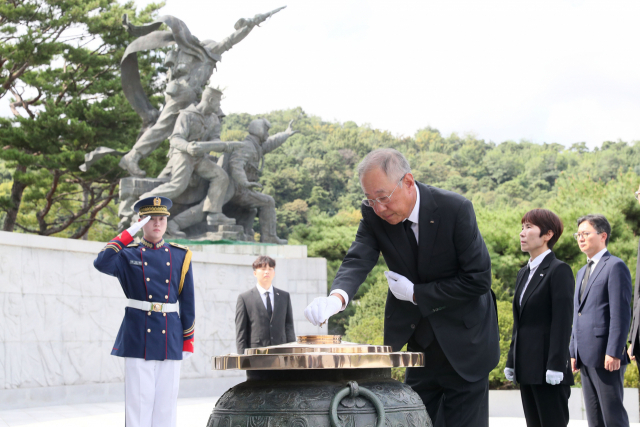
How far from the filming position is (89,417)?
6.68 m

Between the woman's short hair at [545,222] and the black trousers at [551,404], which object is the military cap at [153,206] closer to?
the woman's short hair at [545,222]

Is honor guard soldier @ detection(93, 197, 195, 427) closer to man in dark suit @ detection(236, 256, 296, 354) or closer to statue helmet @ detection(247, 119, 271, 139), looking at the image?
man in dark suit @ detection(236, 256, 296, 354)

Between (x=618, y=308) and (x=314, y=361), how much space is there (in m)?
2.81

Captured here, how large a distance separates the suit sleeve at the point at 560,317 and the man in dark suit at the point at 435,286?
89 cm

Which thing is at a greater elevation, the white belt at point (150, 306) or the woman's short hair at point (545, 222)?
the woman's short hair at point (545, 222)

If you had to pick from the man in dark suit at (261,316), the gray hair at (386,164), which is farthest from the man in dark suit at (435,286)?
the man in dark suit at (261,316)

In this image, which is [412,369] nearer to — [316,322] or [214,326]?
[316,322]

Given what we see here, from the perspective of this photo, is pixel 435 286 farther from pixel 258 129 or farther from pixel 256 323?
pixel 258 129

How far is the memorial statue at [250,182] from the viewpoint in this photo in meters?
12.0

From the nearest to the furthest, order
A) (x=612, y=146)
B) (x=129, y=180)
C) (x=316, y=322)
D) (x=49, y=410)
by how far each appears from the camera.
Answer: (x=316, y=322), (x=49, y=410), (x=129, y=180), (x=612, y=146)

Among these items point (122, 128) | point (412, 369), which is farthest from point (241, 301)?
point (122, 128)

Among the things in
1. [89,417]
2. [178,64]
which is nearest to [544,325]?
[89,417]

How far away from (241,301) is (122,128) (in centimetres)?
1297

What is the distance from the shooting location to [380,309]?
39.2 feet
